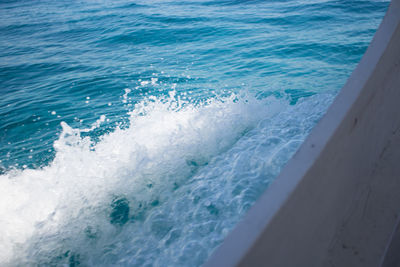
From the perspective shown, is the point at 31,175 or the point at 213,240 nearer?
the point at 213,240

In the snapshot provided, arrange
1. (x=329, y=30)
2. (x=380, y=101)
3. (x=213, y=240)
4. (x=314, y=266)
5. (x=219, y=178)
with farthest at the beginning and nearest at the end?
(x=329, y=30) → (x=219, y=178) → (x=213, y=240) → (x=380, y=101) → (x=314, y=266)

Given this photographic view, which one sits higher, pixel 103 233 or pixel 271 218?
pixel 271 218

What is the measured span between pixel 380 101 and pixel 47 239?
339cm

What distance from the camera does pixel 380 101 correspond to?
1.88m

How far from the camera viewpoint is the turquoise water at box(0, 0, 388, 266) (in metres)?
2.72

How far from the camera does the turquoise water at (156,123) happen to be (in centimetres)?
272

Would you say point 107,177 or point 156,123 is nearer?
point 107,177

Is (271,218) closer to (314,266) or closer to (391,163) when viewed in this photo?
(314,266)

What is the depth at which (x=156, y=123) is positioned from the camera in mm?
4648

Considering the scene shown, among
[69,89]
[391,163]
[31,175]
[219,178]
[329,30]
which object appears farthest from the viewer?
[329,30]

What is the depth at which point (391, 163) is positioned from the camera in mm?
2119

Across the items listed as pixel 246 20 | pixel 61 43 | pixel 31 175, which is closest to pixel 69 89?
pixel 31 175

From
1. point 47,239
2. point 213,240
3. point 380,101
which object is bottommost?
point 47,239

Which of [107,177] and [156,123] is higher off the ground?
[156,123]
